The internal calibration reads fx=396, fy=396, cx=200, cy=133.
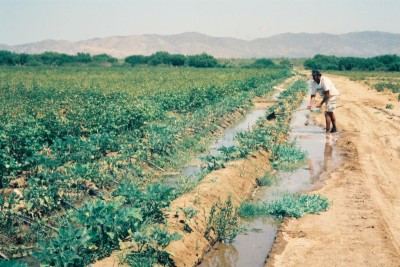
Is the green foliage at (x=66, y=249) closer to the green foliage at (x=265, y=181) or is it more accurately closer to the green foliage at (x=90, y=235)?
the green foliage at (x=90, y=235)

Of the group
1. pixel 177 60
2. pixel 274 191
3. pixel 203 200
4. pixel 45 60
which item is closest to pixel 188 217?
pixel 203 200

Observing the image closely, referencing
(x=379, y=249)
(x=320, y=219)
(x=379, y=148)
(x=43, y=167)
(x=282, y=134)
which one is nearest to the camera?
(x=379, y=249)

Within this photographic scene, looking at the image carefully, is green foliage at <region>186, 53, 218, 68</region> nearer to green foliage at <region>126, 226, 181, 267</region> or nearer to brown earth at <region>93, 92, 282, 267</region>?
brown earth at <region>93, 92, 282, 267</region>

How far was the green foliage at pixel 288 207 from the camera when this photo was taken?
20.0 feet

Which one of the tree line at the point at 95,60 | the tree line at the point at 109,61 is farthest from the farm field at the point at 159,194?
the tree line at the point at 95,60

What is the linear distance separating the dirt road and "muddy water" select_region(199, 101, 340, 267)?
9.4 inches

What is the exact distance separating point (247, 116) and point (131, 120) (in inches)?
256

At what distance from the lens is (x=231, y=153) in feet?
27.9

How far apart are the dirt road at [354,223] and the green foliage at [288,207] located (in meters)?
0.14

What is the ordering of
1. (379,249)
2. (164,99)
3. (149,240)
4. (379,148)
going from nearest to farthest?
(149,240), (379,249), (379,148), (164,99)

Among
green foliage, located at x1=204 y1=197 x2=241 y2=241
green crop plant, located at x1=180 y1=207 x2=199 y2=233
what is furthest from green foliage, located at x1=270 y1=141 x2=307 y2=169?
green crop plant, located at x1=180 y1=207 x2=199 y2=233

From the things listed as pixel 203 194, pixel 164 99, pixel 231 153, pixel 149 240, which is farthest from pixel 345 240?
pixel 164 99

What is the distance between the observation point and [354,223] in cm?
565

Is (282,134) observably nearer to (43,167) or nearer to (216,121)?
(216,121)
